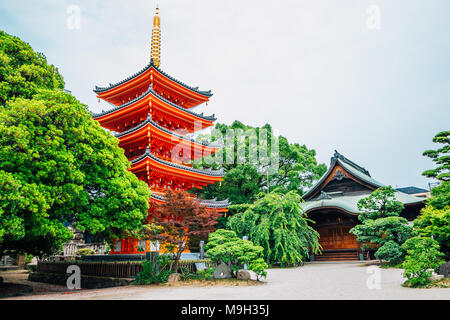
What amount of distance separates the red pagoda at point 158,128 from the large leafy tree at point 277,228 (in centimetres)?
234

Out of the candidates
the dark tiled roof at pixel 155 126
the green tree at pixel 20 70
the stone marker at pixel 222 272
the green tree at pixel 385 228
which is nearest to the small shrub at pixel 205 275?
the stone marker at pixel 222 272

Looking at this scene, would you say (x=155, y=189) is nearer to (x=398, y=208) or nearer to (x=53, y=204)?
(x=53, y=204)

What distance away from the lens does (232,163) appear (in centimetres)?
2545

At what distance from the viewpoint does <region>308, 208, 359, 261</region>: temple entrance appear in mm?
19763

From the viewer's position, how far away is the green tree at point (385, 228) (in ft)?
45.3

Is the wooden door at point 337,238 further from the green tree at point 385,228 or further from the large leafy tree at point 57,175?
the large leafy tree at point 57,175

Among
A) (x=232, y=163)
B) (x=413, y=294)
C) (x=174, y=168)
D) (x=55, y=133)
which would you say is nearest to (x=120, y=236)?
(x=55, y=133)

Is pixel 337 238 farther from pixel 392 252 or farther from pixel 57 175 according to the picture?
pixel 57 175

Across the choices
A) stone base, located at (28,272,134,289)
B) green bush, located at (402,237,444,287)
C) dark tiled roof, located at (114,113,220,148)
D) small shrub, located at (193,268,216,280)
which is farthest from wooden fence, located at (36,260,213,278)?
dark tiled roof, located at (114,113,220,148)

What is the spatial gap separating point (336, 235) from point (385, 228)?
20.8 ft

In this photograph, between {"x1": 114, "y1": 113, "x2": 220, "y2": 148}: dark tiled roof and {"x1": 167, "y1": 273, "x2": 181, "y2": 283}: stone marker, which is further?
{"x1": 114, "y1": 113, "x2": 220, "y2": 148}: dark tiled roof

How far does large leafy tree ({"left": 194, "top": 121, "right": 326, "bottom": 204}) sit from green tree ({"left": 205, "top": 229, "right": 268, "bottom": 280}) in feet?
39.8

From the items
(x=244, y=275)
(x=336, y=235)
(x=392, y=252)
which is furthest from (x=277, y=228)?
(x=336, y=235)

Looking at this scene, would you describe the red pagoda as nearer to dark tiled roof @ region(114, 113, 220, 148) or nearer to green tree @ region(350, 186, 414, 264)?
dark tiled roof @ region(114, 113, 220, 148)
